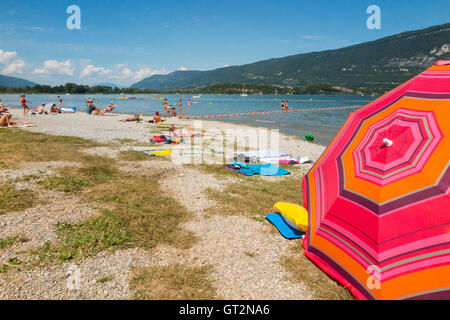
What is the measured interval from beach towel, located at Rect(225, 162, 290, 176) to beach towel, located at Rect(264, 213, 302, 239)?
4076 mm

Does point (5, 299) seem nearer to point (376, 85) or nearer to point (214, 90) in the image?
point (214, 90)

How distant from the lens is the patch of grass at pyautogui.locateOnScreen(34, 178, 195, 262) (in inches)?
209

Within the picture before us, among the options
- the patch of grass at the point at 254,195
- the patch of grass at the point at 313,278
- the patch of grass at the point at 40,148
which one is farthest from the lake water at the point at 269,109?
the patch of grass at the point at 40,148

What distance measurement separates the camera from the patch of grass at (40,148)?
11383 mm

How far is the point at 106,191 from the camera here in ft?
27.2

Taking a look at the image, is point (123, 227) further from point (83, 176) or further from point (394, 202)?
point (394, 202)

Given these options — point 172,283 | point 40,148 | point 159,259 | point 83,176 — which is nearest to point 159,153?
point 83,176

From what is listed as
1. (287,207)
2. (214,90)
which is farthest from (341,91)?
(287,207)

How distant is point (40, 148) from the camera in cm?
1327

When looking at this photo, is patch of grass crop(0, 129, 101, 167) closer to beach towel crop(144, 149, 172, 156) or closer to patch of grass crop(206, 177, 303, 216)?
beach towel crop(144, 149, 172, 156)

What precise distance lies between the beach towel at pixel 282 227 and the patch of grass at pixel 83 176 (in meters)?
6.18

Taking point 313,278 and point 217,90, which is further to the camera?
point 217,90

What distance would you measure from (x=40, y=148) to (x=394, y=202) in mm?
15553
